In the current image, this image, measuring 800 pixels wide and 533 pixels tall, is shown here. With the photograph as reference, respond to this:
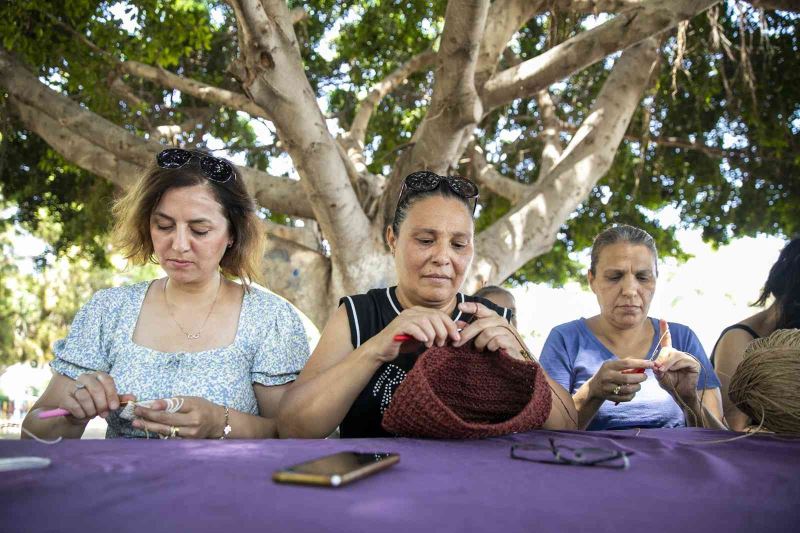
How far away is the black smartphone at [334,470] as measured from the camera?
111 centimetres

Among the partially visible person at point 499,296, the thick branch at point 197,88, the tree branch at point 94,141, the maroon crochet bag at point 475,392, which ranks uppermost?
the thick branch at point 197,88

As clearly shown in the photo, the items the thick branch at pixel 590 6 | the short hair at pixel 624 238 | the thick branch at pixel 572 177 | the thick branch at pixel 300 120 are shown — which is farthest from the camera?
the thick branch at pixel 572 177

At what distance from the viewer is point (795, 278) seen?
327cm

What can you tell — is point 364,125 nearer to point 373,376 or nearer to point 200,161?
point 200,161

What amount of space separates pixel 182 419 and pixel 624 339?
217cm

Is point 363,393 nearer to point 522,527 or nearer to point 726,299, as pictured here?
point 522,527

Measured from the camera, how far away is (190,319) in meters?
2.63

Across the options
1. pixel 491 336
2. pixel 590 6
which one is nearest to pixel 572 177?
pixel 590 6

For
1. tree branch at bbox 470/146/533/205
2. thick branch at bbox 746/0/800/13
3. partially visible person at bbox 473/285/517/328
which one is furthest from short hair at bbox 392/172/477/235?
thick branch at bbox 746/0/800/13

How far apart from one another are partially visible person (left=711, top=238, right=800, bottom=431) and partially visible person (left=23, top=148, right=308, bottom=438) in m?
1.90

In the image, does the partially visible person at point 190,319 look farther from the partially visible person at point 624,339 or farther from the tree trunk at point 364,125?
the tree trunk at point 364,125

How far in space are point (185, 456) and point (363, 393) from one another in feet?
3.51

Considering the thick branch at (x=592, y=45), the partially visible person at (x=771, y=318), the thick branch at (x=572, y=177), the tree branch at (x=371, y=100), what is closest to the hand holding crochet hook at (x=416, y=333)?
the partially visible person at (x=771, y=318)

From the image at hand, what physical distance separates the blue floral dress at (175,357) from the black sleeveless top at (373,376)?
0.92 feet
